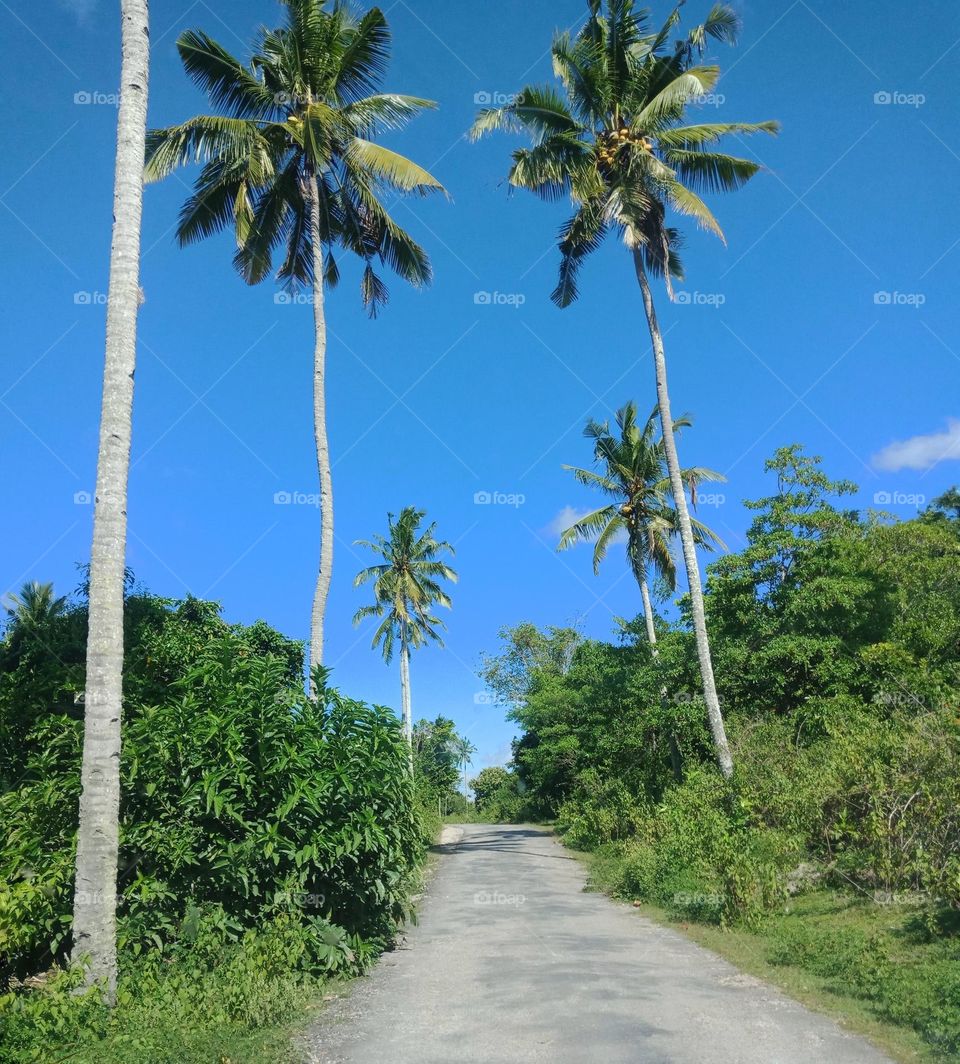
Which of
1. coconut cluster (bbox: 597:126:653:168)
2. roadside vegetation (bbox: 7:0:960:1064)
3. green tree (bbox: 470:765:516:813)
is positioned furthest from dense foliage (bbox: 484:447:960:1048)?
green tree (bbox: 470:765:516:813)

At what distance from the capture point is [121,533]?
763cm

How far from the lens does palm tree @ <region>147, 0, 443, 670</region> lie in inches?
612

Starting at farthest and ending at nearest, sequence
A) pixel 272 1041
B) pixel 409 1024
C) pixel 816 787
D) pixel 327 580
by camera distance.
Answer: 1. pixel 327 580
2. pixel 816 787
3. pixel 409 1024
4. pixel 272 1041

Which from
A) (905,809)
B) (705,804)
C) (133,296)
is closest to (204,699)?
(133,296)

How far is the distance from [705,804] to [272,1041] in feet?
39.1

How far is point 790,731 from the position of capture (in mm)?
19328

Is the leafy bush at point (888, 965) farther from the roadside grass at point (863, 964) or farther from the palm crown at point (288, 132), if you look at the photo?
the palm crown at point (288, 132)

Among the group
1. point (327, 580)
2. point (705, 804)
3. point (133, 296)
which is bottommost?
point (705, 804)

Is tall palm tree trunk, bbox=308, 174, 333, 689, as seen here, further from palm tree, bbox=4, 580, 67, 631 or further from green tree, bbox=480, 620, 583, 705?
green tree, bbox=480, 620, 583, 705

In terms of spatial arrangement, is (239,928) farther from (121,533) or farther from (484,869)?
(484,869)

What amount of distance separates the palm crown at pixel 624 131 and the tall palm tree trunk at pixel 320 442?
505 centimetres

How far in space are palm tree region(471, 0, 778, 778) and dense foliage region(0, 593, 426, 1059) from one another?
35.2 ft

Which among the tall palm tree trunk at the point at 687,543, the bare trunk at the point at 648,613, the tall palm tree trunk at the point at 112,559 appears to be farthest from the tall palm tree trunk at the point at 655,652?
the tall palm tree trunk at the point at 112,559

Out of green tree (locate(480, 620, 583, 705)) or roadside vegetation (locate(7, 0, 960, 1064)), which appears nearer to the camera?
roadside vegetation (locate(7, 0, 960, 1064))
